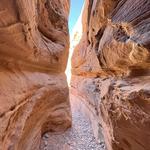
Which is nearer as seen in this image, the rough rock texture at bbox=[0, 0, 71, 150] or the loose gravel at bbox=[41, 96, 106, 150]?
the rough rock texture at bbox=[0, 0, 71, 150]

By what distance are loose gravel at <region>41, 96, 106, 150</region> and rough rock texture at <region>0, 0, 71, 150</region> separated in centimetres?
21

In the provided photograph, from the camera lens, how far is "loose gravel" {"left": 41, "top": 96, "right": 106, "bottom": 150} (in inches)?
128

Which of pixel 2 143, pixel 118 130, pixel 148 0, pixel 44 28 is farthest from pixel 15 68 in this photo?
pixel 148 0

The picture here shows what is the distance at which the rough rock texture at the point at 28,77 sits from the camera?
1994 mm

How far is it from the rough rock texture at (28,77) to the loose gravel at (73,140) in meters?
0.21

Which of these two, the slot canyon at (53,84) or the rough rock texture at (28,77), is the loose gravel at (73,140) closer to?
the slot canyon at (53,84)

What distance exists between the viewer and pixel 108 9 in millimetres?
3256

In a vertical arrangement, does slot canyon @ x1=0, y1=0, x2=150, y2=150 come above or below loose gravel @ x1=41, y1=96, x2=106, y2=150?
above

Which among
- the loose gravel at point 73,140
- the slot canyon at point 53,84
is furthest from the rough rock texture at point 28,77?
the loose gravel at point 73,140

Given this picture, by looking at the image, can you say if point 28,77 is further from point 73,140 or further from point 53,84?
point 73,140

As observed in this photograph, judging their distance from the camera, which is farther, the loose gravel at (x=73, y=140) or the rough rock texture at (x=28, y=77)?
the loose gravel at (x=73, y=140)

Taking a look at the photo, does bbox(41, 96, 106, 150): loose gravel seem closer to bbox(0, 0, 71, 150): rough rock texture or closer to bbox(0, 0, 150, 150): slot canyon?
bbox(0, 0, 150, 150): slot canyon

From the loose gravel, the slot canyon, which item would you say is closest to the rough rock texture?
the slot canyon

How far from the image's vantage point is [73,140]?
11.7ft
